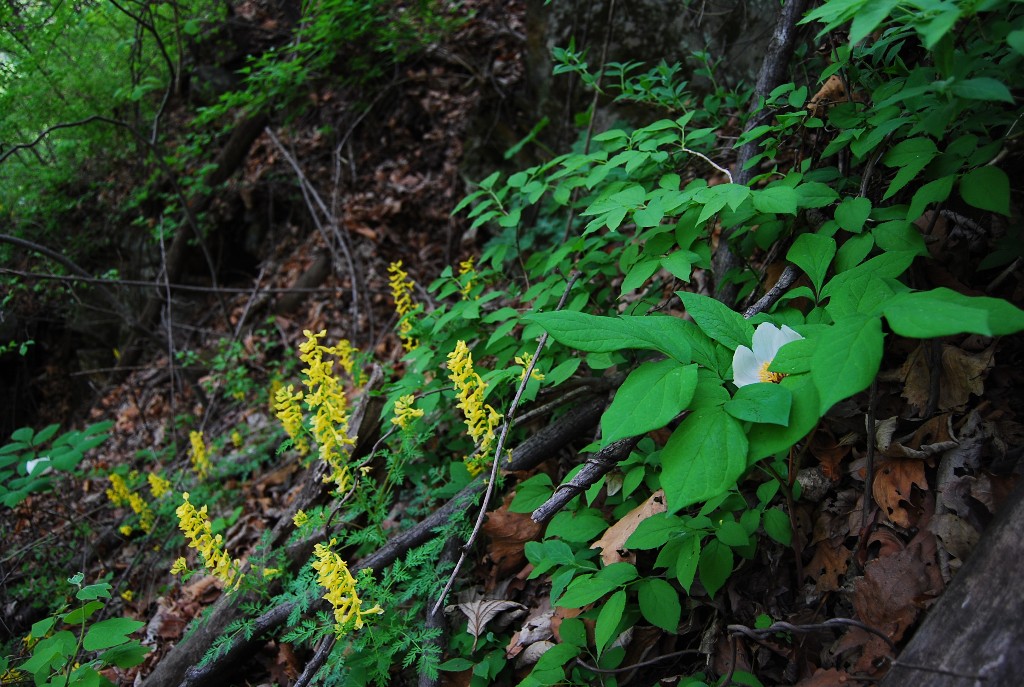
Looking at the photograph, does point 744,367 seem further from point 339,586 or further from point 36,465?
point 36,465

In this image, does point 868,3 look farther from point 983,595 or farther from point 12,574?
point 12,574

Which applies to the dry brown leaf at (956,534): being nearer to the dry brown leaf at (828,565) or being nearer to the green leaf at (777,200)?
the dry brown leaf at (828,565)

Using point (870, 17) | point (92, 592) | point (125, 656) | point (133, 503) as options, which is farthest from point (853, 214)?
point (133, 503)

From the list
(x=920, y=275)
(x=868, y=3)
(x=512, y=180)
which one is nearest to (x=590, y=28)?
(x=512, y=180)

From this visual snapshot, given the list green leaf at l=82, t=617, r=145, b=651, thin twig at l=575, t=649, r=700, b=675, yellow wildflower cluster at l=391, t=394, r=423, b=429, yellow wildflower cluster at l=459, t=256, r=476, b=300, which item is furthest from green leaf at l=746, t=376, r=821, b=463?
green leaf at l=82, t=617, r=145, b=651

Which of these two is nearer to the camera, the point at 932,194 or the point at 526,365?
the point at 932,194

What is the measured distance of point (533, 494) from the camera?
208cm

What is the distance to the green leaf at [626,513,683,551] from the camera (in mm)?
1605

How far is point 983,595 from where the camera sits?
1.09 m

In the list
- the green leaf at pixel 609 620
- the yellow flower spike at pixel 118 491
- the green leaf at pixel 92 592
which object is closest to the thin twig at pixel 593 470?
the green leaf at pixel 609 620

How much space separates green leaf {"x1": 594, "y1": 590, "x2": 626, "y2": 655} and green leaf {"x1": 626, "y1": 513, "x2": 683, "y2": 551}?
5.6 inches

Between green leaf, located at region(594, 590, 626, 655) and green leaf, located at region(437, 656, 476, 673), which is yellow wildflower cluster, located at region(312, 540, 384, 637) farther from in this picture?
green leaf, located at region(594, 590, 626, 655)

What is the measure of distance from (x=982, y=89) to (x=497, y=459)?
5.03 ft

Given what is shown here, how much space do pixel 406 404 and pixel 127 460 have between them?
14.7ft
